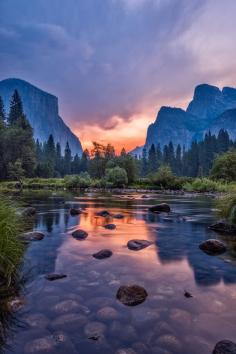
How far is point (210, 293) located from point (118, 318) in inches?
111

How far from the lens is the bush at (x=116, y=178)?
245 feet

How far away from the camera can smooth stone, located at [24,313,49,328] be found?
18.8 feet

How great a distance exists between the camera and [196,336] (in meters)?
5.45

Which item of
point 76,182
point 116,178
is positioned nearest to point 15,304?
point 116,178

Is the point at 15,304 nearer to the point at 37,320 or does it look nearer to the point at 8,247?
the point at 37,320

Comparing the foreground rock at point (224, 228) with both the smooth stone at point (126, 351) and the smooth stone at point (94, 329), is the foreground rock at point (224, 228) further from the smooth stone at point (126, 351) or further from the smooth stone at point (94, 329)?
the smooth stone at point (126, 351)

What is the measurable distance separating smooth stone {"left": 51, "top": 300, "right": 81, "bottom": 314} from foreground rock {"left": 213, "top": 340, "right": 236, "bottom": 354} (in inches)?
116

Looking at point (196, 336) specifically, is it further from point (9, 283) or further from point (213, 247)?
point (213, 247)

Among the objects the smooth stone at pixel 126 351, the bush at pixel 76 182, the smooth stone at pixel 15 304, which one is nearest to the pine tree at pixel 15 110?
the bush at pixel 76 182

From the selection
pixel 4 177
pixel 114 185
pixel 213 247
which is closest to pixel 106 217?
pixel 213 247

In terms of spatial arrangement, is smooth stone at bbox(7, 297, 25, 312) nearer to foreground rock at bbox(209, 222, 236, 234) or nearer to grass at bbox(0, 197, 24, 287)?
grass at bbox(0, 197, 24, 287)

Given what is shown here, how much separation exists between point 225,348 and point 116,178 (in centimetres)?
7017

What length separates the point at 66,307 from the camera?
6.49 m

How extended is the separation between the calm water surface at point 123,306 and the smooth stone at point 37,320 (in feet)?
0.06
